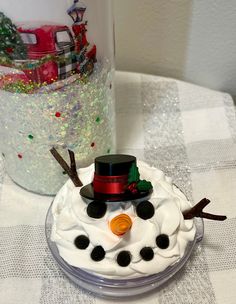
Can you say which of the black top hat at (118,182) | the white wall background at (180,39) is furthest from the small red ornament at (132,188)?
the white wall background at (180,39)

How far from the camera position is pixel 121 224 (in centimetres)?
46

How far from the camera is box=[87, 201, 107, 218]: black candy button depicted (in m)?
0.47

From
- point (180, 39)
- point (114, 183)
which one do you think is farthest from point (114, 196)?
point (180, 39)

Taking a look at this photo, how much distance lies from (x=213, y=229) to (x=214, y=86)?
1.08 ft

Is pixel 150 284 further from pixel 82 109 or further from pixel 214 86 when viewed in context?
pixel 214 86

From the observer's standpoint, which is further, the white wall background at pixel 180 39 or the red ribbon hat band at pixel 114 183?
the white wall background at pixel 180 39

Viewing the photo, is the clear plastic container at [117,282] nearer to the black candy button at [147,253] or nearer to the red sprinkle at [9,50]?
the black candy button at [147,253]

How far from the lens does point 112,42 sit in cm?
56

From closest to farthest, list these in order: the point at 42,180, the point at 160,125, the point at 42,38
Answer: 1. the point at 42,38
2. the point at 42,180
3. the point at 160,125

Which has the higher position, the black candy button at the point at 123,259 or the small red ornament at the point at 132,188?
the small red ornament at the point at 132,188

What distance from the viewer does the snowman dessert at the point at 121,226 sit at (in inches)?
18.3

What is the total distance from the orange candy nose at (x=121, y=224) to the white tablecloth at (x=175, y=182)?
3.8 inches

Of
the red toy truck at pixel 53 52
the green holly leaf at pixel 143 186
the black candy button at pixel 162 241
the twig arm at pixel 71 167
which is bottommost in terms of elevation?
the black candy button at pixel 162 241

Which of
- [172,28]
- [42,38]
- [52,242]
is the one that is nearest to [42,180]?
[52,242]
